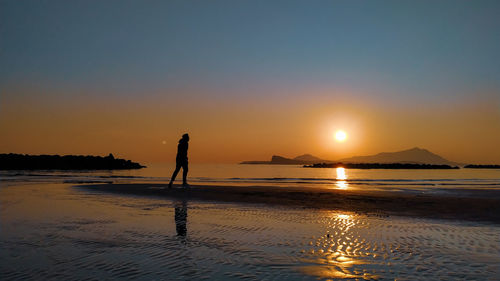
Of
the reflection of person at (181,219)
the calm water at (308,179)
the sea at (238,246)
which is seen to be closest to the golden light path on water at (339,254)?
the sea at (238,246)

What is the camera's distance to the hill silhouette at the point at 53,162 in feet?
244

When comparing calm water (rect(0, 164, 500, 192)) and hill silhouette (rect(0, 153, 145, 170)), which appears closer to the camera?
calm water (rect(0, 164, 500, 192))

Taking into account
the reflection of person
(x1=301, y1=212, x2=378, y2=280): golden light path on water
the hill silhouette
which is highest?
the hill silhouette

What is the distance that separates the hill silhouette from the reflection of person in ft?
222

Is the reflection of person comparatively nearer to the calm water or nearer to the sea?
the sea

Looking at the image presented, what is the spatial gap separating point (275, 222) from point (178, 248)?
14.3ft

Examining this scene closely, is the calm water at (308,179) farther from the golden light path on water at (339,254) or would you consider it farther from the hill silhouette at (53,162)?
the hill silhouette at (53,162)

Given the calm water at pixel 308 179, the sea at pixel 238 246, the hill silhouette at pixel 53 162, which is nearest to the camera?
the sea at pixel 238 246

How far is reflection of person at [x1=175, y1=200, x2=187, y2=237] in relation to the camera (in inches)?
378

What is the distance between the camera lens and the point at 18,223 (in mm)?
10383

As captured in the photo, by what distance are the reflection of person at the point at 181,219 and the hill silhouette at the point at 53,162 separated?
2670 inches

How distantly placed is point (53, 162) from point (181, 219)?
80.6 metres

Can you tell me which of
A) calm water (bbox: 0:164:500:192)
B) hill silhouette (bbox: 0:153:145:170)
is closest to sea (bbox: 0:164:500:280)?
calm water (bbox: 0:164:500:192)

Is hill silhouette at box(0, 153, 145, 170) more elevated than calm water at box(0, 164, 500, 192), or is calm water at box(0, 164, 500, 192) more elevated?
hill silhouette at box(0, 153, 145, 170)
